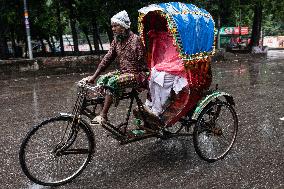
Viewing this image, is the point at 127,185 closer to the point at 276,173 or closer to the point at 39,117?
the point at 276,173

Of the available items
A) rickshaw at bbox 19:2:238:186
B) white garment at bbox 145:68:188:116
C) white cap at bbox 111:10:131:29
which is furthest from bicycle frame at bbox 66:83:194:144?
white cap at bbox 111:10:131:29

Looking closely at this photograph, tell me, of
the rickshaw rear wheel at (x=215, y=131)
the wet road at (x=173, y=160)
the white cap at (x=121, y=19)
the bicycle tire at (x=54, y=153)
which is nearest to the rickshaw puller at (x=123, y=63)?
the white cap at (x=121, y=19)

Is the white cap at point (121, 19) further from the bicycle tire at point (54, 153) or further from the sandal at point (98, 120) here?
the bicycle tire at point (54, 153)

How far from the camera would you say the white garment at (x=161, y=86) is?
5562mm

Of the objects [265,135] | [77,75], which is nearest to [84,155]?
[265,135]

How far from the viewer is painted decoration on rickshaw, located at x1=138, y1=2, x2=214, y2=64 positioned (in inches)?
210

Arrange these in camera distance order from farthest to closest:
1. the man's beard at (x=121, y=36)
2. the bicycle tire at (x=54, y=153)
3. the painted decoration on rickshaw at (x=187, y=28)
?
the man's beard at (x=121, y=36)
the painted decoration on rickshaw at (x=187, y=28)
the bicycle tire at (x=54, y=153)

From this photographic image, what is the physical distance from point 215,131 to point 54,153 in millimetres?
2294

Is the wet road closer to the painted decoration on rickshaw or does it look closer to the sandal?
the sandal

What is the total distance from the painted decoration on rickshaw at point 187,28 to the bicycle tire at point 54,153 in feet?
5.38

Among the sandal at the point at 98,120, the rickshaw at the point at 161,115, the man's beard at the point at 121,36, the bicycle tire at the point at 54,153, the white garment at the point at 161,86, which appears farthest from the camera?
the white garment at the point at 161,86

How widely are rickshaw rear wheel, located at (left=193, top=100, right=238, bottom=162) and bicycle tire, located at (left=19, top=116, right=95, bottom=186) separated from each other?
4.94 ft

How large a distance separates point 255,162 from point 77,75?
13.1 m

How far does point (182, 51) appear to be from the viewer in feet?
17.7
